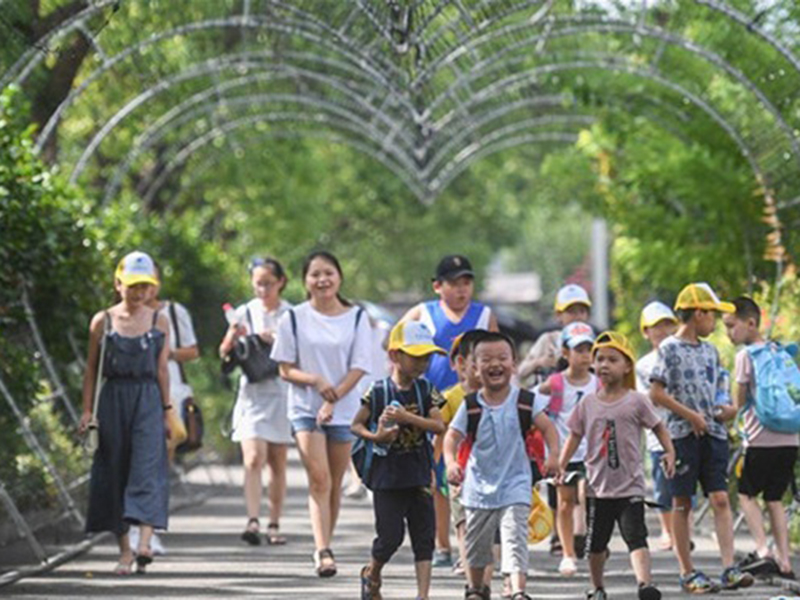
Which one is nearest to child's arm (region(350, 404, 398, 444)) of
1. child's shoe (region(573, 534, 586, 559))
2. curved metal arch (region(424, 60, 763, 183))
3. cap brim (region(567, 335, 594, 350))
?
cap brim (region(567, 335, 594, 350))

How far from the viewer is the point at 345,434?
1380cm

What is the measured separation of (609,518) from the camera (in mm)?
11695

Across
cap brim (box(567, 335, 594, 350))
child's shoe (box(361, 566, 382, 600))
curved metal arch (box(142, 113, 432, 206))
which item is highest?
curved metal arch (box(142, 113, 432, 206))

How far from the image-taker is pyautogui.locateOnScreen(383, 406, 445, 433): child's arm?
11.3 m

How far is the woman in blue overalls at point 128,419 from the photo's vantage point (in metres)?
13.6

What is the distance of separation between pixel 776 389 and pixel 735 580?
3.72 feet

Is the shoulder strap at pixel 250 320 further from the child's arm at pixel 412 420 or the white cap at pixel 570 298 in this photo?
the child's arm at pixel 412 420

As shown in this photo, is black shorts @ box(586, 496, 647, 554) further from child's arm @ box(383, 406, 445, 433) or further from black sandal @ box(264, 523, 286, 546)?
black sandal @ box(264, 523, 286, 546)

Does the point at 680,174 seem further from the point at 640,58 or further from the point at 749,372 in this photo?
the point at 749,372

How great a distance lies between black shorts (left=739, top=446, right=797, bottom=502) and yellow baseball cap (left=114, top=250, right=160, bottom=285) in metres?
3.56

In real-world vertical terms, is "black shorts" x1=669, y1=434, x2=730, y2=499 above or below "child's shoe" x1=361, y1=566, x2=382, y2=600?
above

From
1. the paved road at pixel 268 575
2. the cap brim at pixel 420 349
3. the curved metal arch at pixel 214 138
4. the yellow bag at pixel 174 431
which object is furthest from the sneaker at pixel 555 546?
the curved metal arch at pixel 214 138

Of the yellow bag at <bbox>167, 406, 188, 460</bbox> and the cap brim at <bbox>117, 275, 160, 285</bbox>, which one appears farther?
the yellow bag at <bbox>167, 406, 188, 460</bbox>

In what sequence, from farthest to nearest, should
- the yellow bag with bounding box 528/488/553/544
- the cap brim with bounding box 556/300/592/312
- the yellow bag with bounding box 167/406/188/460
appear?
the cap brim with bounding box 556/300/592/312 → the yellow bag with bounding box 167/406/188/460 → the yellow bag with bounding box 528/488/553/544
